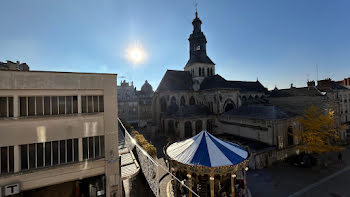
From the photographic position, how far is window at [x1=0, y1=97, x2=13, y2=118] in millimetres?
6254

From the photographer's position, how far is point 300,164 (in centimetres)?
1589

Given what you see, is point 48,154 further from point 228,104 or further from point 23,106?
point 228,104

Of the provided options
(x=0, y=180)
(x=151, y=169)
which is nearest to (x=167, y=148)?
(x=151, y=169)

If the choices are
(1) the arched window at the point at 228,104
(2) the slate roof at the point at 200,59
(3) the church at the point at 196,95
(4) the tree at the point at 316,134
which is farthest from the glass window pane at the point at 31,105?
(2) the slate roof at the point at 200,59

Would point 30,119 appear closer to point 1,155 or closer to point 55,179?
point 1,155

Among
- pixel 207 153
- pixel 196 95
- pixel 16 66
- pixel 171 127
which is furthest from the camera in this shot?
pixel 196 95

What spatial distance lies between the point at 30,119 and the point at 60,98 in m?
1.49

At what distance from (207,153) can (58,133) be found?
8.16m

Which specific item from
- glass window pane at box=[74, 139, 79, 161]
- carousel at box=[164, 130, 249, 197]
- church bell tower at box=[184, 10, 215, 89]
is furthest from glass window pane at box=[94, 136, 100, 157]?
church bell tower at box=[184, 10, 215, 89]

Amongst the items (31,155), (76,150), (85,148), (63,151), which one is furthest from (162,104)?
(31,155)

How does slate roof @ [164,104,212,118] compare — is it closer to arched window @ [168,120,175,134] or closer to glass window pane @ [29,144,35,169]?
arched window @ [168,120,175,134]

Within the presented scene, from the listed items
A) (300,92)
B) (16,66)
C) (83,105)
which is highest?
(16,66)

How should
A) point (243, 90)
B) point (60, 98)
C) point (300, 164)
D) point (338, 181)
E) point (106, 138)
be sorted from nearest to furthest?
point (60, 98)
point (106, 138)
point (338, 181)
point (300, 164)
point (243, 90)

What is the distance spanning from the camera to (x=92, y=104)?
7977 millimetres
